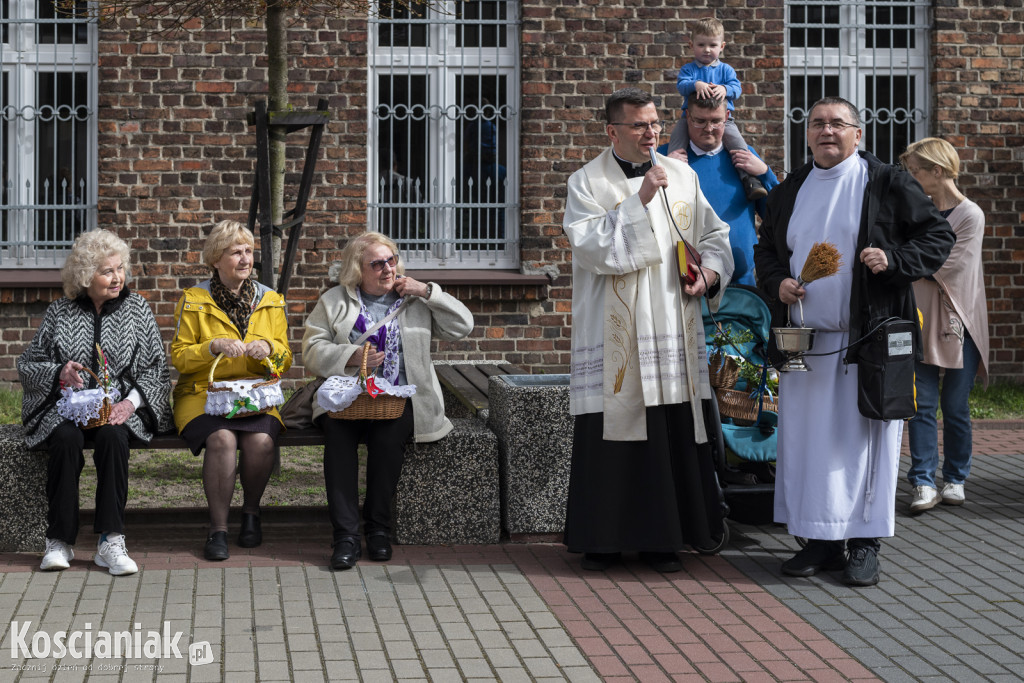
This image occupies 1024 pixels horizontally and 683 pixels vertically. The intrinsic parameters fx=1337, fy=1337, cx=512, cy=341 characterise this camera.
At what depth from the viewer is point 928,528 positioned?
6.75m

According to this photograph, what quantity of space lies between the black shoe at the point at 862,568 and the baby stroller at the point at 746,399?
622 mm

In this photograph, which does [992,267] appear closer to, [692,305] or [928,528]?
[928,528]

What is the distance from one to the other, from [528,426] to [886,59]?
6759 millimetres

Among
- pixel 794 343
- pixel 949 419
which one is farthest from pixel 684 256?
pixel 949 419

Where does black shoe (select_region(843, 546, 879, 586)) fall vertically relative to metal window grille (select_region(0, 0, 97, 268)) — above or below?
below

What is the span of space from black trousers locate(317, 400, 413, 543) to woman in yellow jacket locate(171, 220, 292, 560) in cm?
33

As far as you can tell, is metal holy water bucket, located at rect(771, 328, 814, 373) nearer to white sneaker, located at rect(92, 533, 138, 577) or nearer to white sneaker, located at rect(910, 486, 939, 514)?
white sneaker, located at rect(910, 486, 939, 514)

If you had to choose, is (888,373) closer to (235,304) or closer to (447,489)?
(447,489)

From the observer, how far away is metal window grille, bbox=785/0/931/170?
37.8 feet

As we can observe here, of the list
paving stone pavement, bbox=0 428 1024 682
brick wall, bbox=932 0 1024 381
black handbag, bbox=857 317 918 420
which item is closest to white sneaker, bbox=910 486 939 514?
paving stone pavement, bbox=0 428 1024 682

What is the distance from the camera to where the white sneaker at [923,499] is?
23.3ft

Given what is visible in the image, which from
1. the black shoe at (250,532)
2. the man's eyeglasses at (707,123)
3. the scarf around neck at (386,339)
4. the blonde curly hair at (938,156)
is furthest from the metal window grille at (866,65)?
the black shoe at (250,532)

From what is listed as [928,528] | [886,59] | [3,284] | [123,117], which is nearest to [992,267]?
[886,59]

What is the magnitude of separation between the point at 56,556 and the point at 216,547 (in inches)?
26.5
